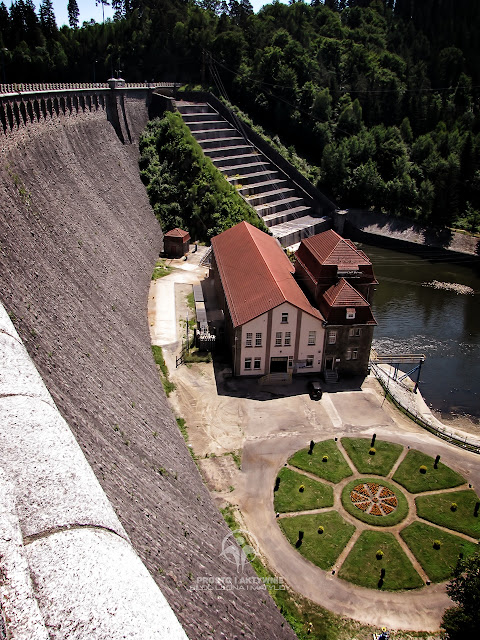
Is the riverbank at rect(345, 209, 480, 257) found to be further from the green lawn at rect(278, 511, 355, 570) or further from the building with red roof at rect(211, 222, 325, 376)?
the green lawn at rect(278, 511, 355, 570)

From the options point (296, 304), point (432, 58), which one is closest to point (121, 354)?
point (296, 304)

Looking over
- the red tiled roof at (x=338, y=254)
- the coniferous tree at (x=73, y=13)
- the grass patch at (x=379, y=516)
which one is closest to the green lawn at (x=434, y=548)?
the grass patch at (x=379, y=516)

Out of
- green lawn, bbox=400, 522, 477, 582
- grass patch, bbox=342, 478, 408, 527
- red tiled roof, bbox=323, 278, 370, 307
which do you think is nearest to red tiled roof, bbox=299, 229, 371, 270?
red tiled roof, bbox=323, 278, 370, 307

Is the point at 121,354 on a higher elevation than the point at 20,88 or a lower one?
lower

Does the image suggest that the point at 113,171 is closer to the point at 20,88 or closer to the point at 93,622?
the point at 20,88

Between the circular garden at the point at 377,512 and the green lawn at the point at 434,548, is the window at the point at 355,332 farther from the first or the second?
the green lawn at the point at 434,548

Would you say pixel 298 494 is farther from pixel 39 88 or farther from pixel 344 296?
pixel 39 88

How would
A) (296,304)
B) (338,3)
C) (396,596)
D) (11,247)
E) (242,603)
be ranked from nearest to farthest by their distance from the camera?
1. (242,603)
2. (396,596)
3. (11,247)
4. (296,304)
5. (338,3)
